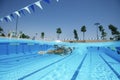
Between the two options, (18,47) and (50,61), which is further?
(18,47)

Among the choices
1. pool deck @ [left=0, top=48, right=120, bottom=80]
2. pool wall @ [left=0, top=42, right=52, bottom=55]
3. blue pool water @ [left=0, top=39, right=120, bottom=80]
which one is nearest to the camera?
pool deck @ [left=0, top=48, right=120, bottom=80]

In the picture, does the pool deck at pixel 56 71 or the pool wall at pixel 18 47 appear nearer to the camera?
the pool deck at pixel 56 71

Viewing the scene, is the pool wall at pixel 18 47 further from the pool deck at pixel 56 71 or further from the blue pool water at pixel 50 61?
the pool deck at pixel 56 71

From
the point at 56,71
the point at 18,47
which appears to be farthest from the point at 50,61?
the point at 18,47

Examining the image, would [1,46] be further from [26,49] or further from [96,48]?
[96,48]

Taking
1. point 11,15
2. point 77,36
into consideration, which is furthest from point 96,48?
point 77,36

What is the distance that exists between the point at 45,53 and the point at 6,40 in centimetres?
459

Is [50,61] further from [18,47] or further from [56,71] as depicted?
[18,47]

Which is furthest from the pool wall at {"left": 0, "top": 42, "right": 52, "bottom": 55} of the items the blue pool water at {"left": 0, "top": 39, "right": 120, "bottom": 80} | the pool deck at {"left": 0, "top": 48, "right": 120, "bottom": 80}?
the pool deck at {"left": 0, "top": 48, "right": 120, "bottom": 80}

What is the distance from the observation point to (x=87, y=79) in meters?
5.56

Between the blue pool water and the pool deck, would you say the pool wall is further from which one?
the pool deck

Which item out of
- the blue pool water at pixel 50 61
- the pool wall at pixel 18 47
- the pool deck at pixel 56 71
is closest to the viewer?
the pool deck at pixel 56 71

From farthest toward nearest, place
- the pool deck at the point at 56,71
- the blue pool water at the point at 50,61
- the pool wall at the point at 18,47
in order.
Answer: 1. the pool wall at the point at 18,47
2. the blue pool water at the point at 50,61
3. the pool deck at the point at 56,71

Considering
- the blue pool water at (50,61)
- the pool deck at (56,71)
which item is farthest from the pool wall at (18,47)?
the pool deck at (56,71)
